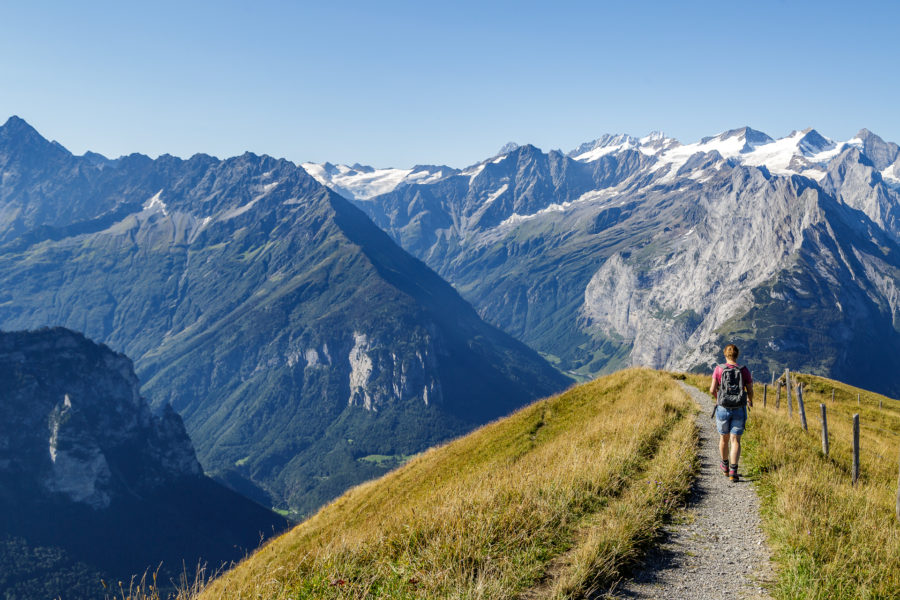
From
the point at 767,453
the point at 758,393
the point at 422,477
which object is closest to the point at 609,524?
the point at 767,453

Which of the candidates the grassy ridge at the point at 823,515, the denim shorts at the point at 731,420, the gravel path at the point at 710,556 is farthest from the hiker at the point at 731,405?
the gravel path at the point at 710,556

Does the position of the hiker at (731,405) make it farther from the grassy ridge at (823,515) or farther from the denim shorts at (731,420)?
the grassy ridge at (823,515)

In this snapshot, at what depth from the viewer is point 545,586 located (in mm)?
8586

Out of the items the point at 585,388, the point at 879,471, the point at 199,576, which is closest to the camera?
the point at 199,576

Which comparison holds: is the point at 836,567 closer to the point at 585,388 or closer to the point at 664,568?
the point at 664,568

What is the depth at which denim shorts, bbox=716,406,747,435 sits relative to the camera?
1599 centimetres

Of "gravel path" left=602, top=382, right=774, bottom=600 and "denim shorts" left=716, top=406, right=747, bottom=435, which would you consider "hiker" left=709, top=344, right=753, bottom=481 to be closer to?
"denim shorts" left=716, top=406, right=747, bottom=435

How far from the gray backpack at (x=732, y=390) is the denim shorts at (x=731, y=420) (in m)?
0.17

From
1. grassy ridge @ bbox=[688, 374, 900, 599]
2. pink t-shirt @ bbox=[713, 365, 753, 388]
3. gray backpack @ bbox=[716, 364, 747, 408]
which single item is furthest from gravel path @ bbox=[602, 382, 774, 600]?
pink t-shirt @ bbox=[713, 365, 753, 388]

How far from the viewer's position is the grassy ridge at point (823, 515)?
8.46 metres

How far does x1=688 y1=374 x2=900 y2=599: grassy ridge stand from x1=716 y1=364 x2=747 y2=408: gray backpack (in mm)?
1962

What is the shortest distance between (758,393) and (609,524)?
4087cm

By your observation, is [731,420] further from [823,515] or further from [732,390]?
[823,515]

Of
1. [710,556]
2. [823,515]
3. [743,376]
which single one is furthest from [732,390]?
[710,556]
